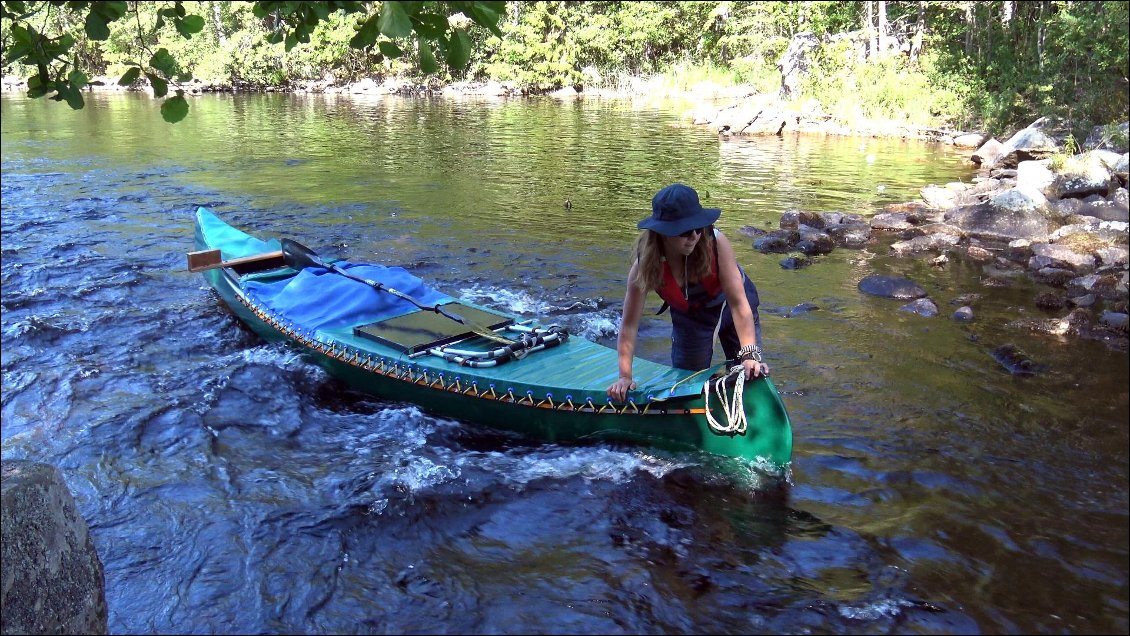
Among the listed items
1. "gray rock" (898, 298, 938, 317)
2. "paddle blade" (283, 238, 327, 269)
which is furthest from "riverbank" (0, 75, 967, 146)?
"gray rock" (898, 298, 938, 317)

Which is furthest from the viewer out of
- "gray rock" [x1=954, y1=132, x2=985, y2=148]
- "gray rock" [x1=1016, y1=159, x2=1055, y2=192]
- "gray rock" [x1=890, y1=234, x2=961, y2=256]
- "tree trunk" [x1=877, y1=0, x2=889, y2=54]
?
"tree trunk" [x1=877, y1=0, x2=889, y2=54]

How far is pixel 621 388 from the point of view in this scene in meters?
5.50

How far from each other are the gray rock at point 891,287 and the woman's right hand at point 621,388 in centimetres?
566

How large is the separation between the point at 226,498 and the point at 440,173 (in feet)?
45.6

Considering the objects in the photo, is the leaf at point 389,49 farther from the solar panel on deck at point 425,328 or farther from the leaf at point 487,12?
the solar panel on deck at point 425,328

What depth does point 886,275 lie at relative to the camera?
1089 centimetres

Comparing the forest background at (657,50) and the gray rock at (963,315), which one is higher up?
the forest background at (657,50)

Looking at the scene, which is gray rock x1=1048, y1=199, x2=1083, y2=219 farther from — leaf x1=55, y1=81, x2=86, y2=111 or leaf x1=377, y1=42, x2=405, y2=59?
leaf x1=55, y1=81, x2=86, y2=111

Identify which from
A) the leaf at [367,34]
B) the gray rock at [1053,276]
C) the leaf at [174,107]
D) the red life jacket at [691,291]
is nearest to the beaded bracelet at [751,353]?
the red life jacket at [691,291]

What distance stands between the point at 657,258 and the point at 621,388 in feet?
3.11

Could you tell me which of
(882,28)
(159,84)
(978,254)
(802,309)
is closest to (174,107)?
(159,84)

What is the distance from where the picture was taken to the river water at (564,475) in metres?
4.86

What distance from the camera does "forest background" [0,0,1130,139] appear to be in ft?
12.7

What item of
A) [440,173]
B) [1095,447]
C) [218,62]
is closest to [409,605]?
[1095,447]
